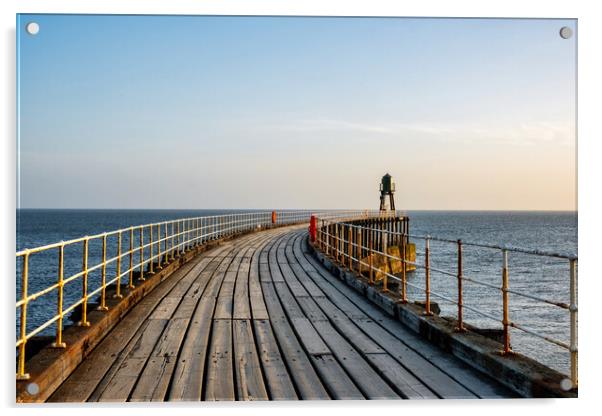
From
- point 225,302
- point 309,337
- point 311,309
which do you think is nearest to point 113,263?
point 225,302

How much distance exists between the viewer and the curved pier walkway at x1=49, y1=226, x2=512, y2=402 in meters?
3.96

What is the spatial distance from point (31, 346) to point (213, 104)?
2818mm

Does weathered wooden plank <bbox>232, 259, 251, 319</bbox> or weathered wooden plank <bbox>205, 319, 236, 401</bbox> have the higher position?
weathered wooden plank <bbox>232, 259, 251, 319</bbox>

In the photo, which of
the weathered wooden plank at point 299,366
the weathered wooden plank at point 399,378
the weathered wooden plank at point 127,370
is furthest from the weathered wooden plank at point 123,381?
the weathered wooden plank at point 399,378

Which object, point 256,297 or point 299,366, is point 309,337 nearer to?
point 299,366

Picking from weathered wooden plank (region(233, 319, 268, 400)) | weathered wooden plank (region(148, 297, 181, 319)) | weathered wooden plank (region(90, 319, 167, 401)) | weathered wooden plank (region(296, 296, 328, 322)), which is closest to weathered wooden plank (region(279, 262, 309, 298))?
weathered wooden plank (region(296, 296, 328, 322))

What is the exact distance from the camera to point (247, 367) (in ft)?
14.6

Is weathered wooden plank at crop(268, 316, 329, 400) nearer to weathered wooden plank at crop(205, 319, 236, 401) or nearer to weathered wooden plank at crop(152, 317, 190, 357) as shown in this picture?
weathered wooden plank at crop(205, 319, 236, 401)

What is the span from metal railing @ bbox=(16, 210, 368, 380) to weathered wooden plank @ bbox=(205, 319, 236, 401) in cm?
119

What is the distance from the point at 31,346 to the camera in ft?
16.4

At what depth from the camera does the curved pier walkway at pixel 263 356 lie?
156 inches

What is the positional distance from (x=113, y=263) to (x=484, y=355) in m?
31.5

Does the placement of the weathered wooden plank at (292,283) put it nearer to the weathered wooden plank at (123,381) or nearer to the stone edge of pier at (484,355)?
the stone edge of pier at (484,355)
